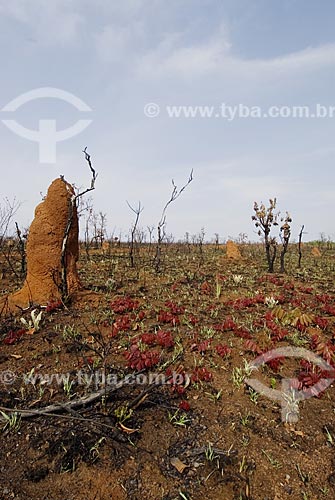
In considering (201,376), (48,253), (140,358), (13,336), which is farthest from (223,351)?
(48,253)

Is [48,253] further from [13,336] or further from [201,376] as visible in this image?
[201,376]

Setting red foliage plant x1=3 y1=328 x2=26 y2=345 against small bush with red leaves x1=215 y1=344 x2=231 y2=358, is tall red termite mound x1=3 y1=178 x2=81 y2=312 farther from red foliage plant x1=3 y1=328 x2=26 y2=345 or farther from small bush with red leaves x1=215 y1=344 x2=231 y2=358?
small bush with red leaves x1=215 y1=344 x2=231 y2=358

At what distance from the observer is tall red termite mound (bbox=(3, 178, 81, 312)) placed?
8.13 metres

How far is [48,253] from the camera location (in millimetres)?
8273

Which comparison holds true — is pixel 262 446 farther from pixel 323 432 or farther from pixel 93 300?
pixel 93 300

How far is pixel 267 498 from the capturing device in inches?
138

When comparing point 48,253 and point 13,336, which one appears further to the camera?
point 48,253

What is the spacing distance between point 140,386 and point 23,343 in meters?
2.58

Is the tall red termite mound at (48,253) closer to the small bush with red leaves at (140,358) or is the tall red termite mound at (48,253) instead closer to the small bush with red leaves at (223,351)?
the small bush with red leaves at (140,358)

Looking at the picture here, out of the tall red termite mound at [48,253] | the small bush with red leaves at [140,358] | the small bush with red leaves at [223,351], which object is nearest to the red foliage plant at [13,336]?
the tall red termite mound at [48,253]

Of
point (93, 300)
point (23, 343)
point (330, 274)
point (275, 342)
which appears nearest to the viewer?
point (23, 343)

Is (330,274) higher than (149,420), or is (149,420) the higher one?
(330,274)

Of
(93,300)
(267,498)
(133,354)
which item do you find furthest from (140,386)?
(93,300)

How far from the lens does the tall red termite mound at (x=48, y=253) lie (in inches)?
320
